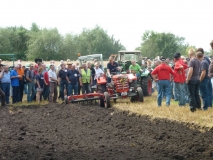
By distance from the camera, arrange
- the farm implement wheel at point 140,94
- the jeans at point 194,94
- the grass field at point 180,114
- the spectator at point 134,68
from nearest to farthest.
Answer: the grass field at point 180,114 < the jeans at point 194,94 < the farm implement wheel at point 140,94 < the spectator at point 134,68

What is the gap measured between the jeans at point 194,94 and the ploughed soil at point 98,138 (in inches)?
51.8

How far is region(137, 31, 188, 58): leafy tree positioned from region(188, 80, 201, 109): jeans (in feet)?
191

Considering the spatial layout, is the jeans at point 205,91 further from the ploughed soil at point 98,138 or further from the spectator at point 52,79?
the spectator at point 52,79

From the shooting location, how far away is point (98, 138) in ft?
30.5

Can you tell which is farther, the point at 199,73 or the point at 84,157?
the point at 199,73

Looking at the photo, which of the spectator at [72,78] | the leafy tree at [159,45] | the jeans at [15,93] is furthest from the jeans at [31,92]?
the leafy tree at [159,45]

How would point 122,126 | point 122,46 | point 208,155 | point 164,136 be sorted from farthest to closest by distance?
point 122,46, point 122,126, point 164,136, point 208,155

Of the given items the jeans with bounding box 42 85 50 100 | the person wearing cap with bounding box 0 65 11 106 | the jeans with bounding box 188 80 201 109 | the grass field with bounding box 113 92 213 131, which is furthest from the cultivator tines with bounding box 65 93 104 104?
the jeans with bounding box 188 80 201 109

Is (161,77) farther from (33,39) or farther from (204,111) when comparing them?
(33,39)

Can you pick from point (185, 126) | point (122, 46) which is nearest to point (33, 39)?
point (122, 46)

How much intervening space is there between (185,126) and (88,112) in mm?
5047

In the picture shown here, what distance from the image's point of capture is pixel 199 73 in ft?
40.3

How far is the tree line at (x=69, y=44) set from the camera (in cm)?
6894

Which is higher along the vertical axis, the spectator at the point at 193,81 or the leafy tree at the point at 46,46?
the leafy tree at the point at 46,46
